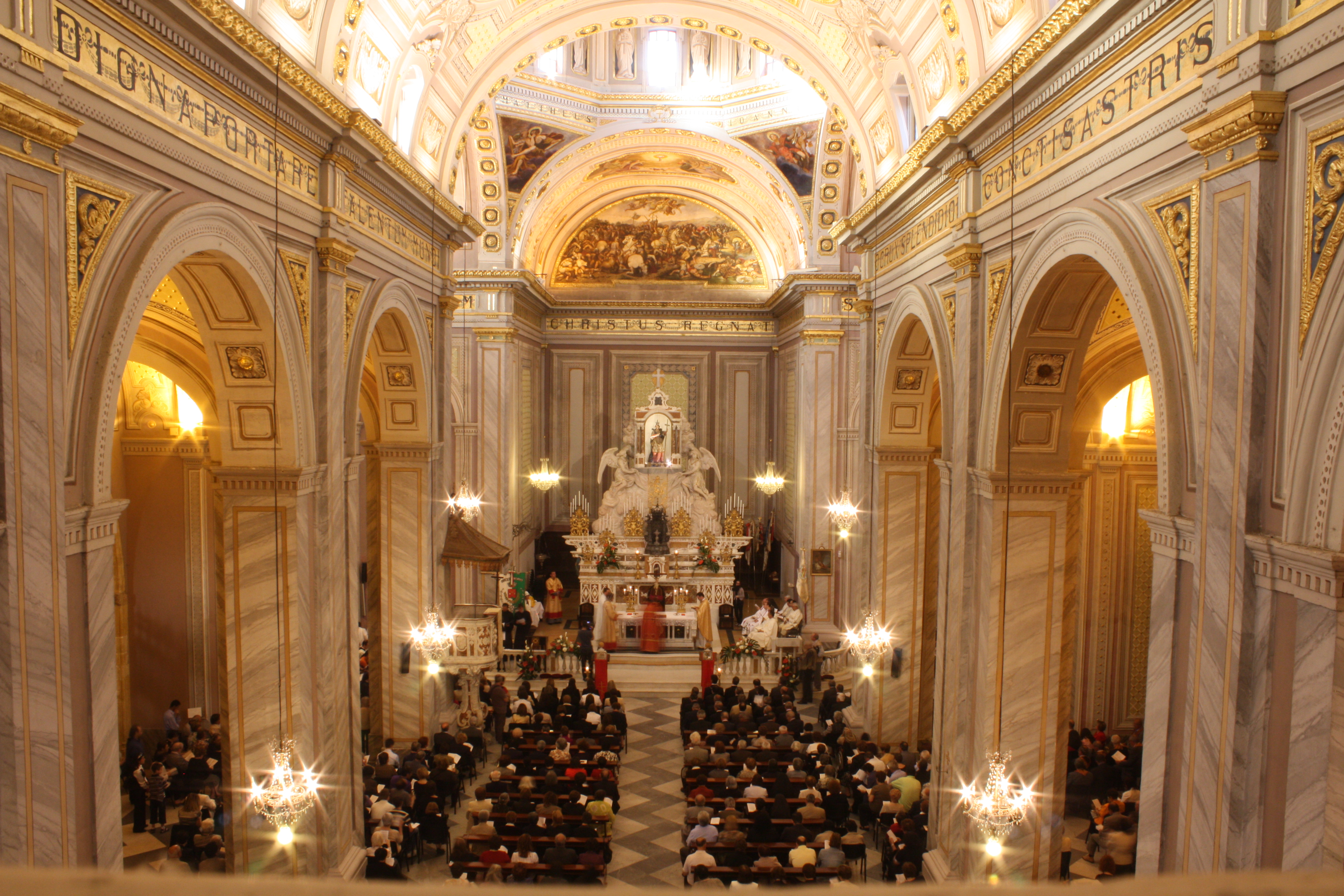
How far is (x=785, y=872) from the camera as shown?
30.2 ft

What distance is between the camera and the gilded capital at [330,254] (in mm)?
9359

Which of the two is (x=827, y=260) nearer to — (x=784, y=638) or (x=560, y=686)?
(x=784, y=638)

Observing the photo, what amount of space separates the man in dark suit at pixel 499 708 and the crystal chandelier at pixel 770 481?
11809mm

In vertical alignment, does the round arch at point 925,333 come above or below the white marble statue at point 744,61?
below

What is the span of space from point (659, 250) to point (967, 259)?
59.6 ft

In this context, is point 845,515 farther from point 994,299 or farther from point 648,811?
point 994,299

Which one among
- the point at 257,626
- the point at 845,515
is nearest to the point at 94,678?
the point at 257,626

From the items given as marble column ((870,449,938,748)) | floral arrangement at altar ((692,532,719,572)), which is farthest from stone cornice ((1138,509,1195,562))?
floral arrangement at altar ((692,532,719,572))

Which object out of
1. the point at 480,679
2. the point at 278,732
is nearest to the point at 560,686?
the point at 480,679

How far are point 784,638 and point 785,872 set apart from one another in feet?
32.4

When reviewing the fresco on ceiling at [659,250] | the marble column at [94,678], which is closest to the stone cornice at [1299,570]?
the marble column at [94,678]

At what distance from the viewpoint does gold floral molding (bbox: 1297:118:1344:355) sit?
4.37 meters

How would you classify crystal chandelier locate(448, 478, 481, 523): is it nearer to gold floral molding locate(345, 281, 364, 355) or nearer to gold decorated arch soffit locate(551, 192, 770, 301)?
gold floral molding locate(345, 281, 364, 355)

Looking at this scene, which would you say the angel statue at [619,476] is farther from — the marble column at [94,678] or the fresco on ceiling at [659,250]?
the marble column at [94,678]
